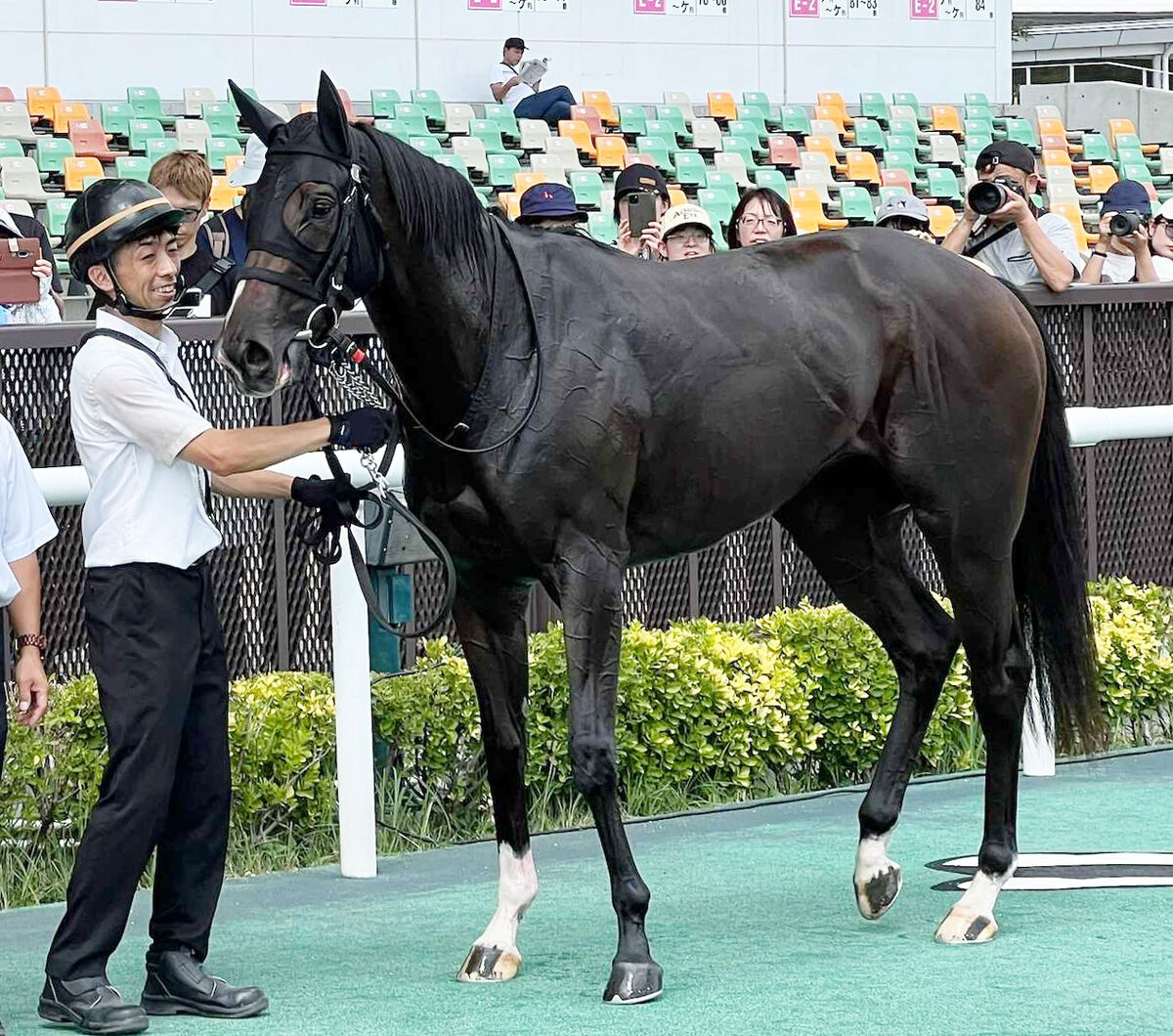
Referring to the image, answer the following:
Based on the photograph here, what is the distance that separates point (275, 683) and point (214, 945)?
1.21m

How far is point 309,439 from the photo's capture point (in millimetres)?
3834

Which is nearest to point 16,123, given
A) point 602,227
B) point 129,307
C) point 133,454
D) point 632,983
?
point 602,227

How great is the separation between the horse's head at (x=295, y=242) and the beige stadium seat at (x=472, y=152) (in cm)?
1492

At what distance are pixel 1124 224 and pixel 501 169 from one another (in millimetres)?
10689

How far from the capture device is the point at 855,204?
19.6 metres

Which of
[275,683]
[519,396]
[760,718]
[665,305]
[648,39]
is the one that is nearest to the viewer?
[519,396]

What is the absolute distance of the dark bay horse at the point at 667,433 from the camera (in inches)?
155

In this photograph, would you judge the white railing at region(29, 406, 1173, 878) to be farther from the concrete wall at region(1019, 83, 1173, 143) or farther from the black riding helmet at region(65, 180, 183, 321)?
the concrete wall at region(1019, 83, 1173, 143)

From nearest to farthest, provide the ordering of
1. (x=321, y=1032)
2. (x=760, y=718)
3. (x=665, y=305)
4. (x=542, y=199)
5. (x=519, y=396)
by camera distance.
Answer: (x=321, y=1032) < (x=519, y=396) < (x=665, y=305) < (x=760, y=718) < (x=542, y=199)

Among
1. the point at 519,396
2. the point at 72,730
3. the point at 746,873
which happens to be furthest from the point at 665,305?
the point at 72,730

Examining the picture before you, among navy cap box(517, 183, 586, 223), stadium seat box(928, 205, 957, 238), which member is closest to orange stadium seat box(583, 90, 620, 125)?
stadium seat box(928, 205, 957, 238)

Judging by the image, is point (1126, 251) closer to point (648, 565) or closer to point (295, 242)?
point (648, 565)

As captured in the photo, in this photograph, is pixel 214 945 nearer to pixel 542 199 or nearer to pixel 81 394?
pixel 81 394

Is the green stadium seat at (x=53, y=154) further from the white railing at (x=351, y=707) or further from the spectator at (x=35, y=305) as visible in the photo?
the white railing at (x=351, y=707)
